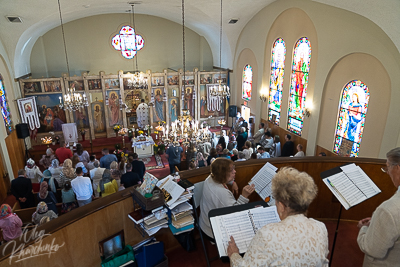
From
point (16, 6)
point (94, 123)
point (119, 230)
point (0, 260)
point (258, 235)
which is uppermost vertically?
point (16, 6)

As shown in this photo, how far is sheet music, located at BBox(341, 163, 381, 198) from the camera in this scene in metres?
2.98

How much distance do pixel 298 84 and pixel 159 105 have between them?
7.27m

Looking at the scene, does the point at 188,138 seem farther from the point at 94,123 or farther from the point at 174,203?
the point at 94,123

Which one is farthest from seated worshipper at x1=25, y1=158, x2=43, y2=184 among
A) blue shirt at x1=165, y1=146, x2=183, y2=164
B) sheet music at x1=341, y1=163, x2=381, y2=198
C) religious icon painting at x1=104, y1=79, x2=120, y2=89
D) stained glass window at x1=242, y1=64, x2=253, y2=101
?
stained glass window at x1=242, y1=64, x2=253, y2=101

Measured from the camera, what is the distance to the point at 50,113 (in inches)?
508

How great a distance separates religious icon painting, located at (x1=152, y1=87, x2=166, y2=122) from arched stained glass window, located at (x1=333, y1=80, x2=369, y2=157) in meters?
8.75

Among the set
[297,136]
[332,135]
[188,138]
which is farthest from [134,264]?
[297,136]

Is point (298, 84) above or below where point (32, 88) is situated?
above

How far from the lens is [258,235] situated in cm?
181

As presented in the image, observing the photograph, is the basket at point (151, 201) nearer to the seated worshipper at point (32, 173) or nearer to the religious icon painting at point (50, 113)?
the seated worshipper at point (32, 173)

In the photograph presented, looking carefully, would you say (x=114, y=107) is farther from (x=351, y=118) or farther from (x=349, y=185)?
(x=349, y=185)

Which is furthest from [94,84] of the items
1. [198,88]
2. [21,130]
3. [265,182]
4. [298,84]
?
[265,182]

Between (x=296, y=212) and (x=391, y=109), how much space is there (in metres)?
6.37

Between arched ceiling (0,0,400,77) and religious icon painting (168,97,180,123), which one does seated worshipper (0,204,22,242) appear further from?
religious icon painting (168,97,180,123)
